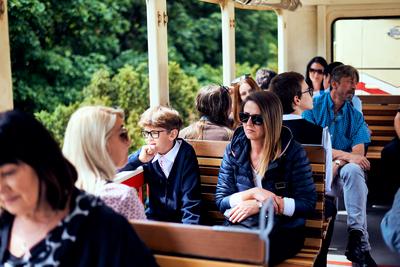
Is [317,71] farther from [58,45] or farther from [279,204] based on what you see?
[58,45]

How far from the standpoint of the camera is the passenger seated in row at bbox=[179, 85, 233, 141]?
416 cm

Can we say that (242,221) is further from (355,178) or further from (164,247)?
(355,178)

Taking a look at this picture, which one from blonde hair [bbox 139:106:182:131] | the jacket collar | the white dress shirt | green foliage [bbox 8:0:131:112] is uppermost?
green foliage [bbox 8:0:131:112]

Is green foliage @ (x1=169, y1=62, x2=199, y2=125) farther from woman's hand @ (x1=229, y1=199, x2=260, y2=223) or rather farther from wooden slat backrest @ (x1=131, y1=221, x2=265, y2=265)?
wooden slat backrest @ (x1=131, y1=221, x2=265, y2=265)

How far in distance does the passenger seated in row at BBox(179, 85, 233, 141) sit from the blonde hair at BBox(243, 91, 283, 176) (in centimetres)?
94

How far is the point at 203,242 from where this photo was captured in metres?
2.09

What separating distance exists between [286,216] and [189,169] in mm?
627

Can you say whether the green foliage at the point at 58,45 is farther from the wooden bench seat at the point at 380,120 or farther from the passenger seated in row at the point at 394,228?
the passenger seated in row at the point at 394,228

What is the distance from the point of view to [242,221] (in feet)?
10.3

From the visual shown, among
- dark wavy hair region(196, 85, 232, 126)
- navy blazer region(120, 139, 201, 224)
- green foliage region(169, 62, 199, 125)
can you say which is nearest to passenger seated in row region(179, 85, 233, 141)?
dark wavy hair region(196, 85, 232, 126)

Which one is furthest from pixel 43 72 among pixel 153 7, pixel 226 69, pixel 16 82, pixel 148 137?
pixel 148 137

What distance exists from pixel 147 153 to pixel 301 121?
1.04 meters

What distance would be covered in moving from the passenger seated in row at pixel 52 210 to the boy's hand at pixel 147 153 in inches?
60.9

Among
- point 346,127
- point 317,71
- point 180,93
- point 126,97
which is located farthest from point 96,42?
point 346,127
